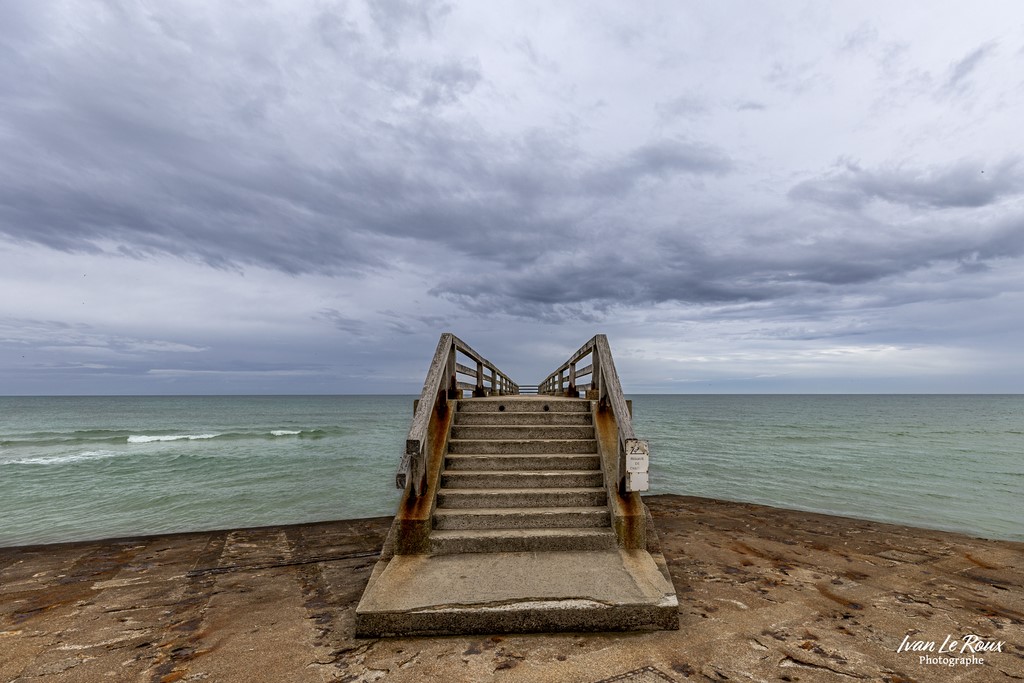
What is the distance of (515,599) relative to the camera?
3934 millimetres

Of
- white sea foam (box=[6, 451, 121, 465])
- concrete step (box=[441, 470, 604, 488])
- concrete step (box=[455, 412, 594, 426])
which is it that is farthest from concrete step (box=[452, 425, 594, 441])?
white sea foam (box=[6, 451, 121, 465])

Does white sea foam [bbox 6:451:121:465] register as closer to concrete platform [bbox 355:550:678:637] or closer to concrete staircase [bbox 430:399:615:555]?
concrete staircase [bbox 430:399:615:555]

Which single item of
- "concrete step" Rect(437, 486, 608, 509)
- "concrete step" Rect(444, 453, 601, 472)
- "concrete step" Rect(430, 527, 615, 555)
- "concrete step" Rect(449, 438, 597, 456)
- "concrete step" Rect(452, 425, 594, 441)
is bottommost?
"concrete step" Rect(430, 527, 615, 555)

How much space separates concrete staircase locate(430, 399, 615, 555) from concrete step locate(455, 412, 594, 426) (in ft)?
0.05

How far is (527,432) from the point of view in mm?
6859

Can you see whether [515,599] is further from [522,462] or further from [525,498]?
[522,462]

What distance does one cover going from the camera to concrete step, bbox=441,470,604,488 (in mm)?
5859

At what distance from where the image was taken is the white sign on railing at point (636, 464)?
4.98 metres

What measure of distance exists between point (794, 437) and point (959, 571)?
3084cm

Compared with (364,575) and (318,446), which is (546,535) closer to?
(364,575)

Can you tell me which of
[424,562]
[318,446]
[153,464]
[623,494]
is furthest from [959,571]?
[318,446]

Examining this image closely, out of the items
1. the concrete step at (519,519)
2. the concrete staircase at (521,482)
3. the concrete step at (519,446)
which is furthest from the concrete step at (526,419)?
the concrete step at (519,519)

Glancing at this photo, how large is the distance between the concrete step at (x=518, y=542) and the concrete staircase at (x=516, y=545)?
11 millimetres

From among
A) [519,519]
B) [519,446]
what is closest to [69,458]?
[519,446]
